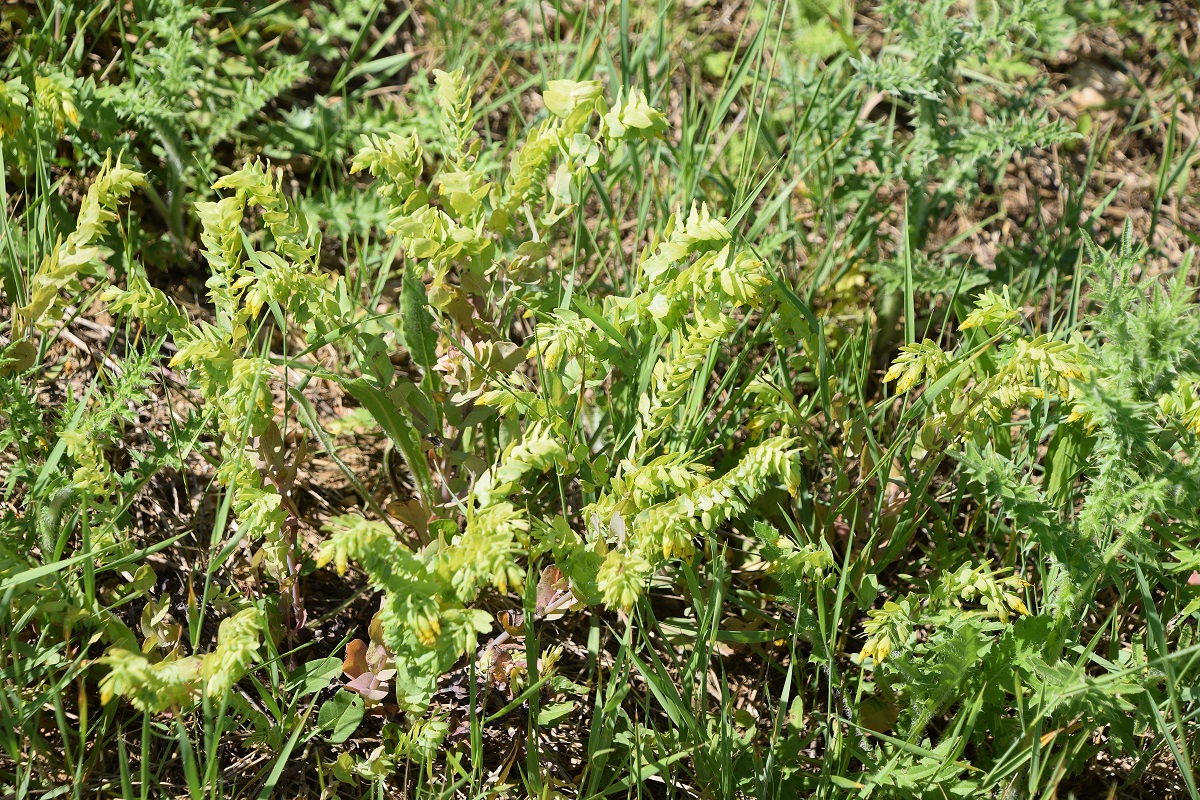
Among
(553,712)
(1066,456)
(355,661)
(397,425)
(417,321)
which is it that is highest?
(417,321)

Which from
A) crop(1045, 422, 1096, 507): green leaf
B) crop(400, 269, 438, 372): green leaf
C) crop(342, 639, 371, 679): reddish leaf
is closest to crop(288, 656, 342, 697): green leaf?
crop(342, 639, 371, 679): reddish leaf

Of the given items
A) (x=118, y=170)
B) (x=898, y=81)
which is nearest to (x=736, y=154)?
(x=898, y=81)

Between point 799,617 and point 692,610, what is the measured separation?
13.4 inches

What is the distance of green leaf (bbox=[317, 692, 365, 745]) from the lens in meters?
2.05

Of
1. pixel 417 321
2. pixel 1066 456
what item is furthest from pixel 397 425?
pixel 1066 456

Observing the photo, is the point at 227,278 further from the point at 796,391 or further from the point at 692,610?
the point at 796,391

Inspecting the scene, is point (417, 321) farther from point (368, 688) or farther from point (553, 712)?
point (553, 712)

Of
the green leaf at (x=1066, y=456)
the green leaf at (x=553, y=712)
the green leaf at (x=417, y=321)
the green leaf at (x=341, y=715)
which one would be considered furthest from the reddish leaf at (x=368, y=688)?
the green leaf at (x=1066, y=456)

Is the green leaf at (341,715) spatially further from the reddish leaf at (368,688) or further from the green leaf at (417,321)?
the green leaf at (417,321)

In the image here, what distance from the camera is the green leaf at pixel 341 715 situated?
205 centimetres

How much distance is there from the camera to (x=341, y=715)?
207 centimetres

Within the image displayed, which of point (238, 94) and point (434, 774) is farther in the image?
point (238, 94)

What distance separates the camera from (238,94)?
2.96 metres

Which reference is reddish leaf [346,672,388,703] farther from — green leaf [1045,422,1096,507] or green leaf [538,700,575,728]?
green leaf [1045,422,1096,507]
